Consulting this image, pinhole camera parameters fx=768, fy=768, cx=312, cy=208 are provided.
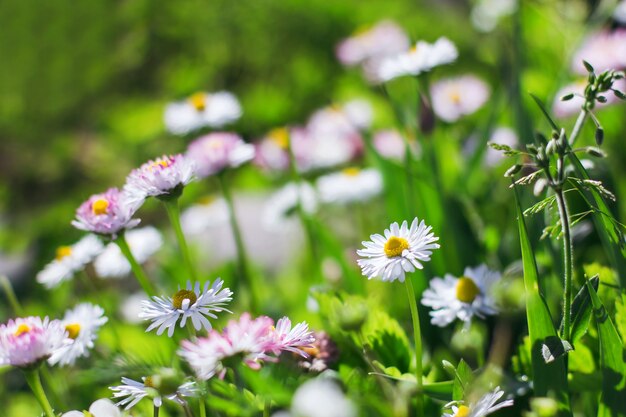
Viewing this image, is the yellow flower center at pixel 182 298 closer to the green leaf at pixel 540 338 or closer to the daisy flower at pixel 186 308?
the daisy flower at pixel 186 308

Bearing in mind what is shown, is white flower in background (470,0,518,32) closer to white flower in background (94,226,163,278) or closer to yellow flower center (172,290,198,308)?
white flower in background (94,226,163,278)

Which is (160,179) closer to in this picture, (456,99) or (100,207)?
(100,207)

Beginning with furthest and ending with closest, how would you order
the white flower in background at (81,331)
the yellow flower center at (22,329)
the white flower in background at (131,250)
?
1. the white flower in background at (131,250)
2. the white flower in background at (81,331)
3. the yellow flower center at (22,329)

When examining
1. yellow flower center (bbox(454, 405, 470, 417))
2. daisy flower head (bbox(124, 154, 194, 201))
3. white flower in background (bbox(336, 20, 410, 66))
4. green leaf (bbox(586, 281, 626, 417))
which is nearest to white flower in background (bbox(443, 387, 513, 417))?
yellow flower center (bbox(454, 405, 470, 417))

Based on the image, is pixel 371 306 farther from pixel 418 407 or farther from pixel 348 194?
pixel 348 194

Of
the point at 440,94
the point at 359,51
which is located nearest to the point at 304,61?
the point at 359,51

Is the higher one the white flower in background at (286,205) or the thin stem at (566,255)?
the white flower in background at (286,205)

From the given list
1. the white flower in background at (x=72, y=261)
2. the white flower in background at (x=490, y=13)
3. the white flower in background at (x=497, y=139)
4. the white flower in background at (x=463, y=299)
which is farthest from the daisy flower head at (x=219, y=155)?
the white flower in background at (x=490, y=13)
